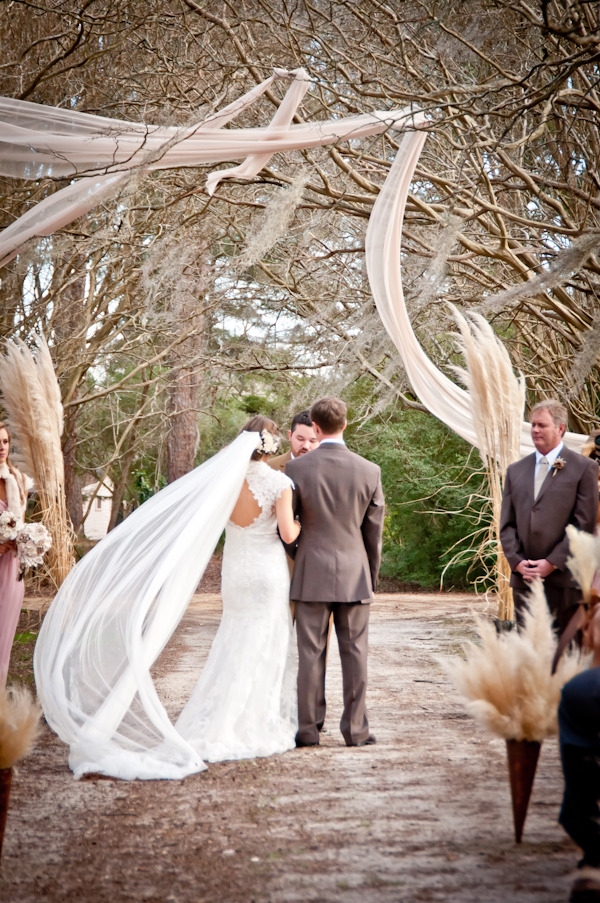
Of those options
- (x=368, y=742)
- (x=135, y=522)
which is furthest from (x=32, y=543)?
(x=368, y=742)

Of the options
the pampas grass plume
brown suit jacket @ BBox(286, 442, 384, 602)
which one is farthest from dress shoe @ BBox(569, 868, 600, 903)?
brown suit jacket @ BBox(286, 442, 384, 602)

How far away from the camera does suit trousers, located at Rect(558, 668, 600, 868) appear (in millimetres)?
2900

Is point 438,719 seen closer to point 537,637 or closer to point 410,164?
point 537,637

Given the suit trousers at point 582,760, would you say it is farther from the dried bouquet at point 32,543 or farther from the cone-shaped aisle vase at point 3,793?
the dried bouquet at point 32,543

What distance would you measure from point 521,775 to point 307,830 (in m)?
0.85

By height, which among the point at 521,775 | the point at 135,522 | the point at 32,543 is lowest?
the point at 521,775

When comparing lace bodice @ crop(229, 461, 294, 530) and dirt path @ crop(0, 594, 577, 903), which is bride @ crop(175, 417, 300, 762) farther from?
dirt path @ crop(0, 594, 577, 903)

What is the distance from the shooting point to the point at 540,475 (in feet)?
18.7

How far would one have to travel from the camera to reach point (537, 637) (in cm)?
352

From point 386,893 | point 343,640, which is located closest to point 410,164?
point 343,640

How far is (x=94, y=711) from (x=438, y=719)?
2.13m

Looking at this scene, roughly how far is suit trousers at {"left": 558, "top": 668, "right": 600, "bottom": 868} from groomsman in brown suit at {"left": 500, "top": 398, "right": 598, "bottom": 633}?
8.09ft

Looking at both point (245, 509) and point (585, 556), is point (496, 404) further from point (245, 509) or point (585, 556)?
point (585, 556)

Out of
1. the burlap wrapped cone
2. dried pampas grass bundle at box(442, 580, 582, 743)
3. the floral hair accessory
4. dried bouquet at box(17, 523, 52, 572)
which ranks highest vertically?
the floral hair accessory
